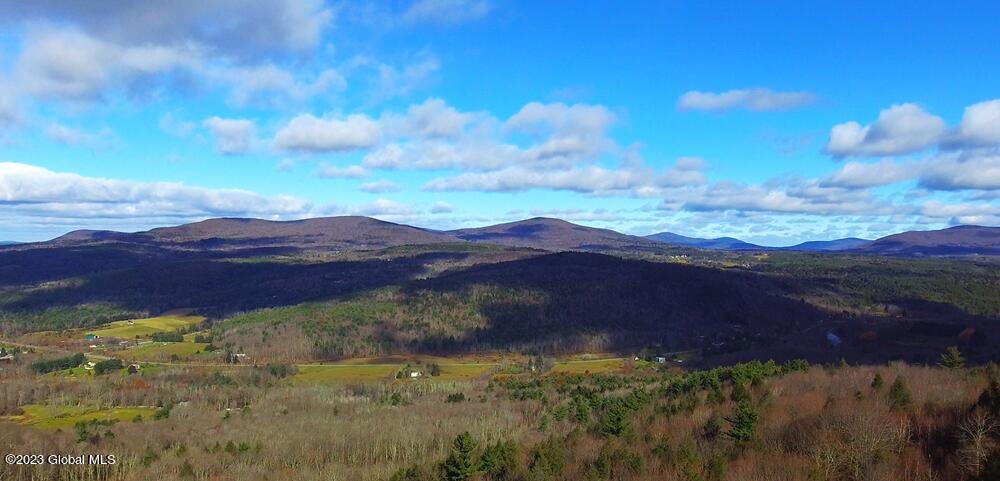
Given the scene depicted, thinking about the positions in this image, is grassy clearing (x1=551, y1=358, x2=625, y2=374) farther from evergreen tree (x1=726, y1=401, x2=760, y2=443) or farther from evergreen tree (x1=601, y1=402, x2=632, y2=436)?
evergreen tree (x1=726, y1=401, x2=760, y2=443)

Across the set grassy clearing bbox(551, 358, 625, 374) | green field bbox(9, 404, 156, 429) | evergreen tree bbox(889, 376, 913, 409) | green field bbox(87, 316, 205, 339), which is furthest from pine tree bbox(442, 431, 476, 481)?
green field bbox(87, 316, 205, 339)

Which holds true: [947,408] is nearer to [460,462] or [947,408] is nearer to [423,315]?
[460,462]

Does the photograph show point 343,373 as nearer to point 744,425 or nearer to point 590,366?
point 590,366

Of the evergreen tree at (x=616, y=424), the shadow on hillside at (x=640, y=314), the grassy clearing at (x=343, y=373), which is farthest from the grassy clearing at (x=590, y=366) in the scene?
the evergreen tree at (x=616, y=424)

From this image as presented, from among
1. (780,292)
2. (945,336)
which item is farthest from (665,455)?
(780,292)

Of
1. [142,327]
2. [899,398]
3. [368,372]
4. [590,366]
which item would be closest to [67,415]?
[368,372]

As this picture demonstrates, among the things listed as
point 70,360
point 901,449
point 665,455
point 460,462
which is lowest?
point 70,360
